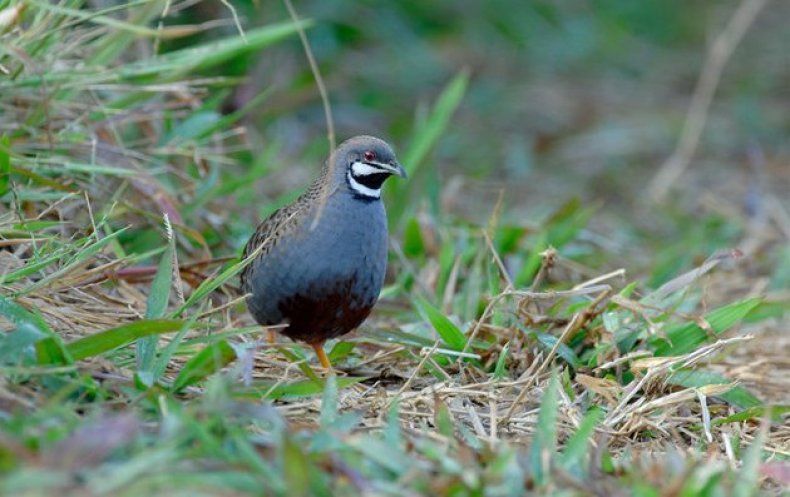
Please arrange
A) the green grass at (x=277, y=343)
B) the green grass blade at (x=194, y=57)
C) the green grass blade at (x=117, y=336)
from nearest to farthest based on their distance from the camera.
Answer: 1. the green grass at (x=277, y=343)
2. the green grass blade at (x=117, y=336)
3. the green grass blade at (x=194, y=57)

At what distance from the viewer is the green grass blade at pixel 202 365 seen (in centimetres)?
364

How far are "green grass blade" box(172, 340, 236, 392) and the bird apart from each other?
0.55 meters

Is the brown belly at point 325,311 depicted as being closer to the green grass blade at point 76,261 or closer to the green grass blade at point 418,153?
the green grass blade at point 76,261

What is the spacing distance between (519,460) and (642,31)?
825 cm

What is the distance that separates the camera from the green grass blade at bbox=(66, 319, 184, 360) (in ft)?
11.9

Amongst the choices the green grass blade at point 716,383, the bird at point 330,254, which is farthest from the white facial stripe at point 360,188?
the green grass blade at point 716,383

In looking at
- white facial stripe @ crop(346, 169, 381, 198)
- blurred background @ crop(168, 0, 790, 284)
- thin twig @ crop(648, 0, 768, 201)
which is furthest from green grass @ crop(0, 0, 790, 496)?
thin twig @ crop(648, 0, 768, 201)

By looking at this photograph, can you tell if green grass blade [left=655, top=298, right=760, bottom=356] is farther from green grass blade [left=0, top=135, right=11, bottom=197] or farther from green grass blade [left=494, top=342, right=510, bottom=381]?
green grass blade [left=0, top=135, right=11, bottom=197]

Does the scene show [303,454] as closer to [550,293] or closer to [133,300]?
[550,293]

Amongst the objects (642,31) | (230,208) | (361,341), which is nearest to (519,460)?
(361,341)

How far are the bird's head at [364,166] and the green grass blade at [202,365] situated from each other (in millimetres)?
980

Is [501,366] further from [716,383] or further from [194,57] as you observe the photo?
[194,57]

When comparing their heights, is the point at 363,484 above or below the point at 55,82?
below

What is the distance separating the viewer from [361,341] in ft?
15.3
